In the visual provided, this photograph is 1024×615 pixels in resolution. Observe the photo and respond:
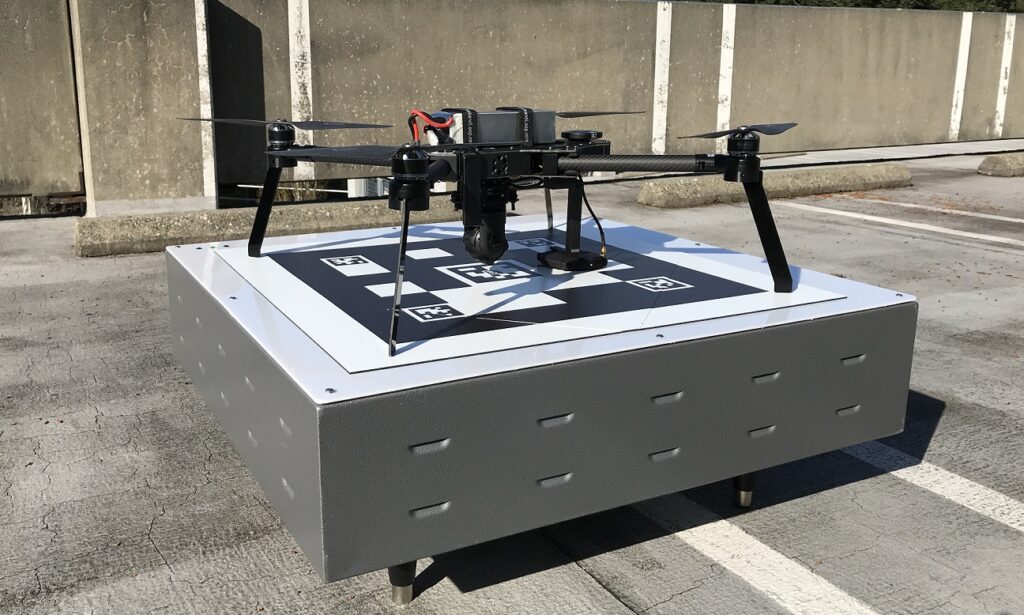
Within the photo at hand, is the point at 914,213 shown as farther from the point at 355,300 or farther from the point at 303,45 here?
the point at 355,300

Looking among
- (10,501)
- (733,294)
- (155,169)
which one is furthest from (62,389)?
(155,169)

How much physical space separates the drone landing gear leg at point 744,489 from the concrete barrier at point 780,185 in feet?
20.6

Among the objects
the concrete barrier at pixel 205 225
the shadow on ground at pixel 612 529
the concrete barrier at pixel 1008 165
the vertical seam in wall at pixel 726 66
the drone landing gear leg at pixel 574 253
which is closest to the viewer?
the shadow on ground at pixel 612 529

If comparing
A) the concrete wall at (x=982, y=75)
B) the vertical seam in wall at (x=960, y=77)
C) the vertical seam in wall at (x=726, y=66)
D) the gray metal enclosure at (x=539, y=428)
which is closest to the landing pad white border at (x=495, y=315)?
the gray metal enclosure at (x=539, y=428)

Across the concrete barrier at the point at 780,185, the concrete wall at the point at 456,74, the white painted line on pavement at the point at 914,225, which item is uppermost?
the concrete wall at the point at 456,74

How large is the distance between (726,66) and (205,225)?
28.3 ft

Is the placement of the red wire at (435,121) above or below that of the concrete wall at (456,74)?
below

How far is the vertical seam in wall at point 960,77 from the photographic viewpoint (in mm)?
15773

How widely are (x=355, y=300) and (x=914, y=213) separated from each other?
7.40 metres

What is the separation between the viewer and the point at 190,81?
8516 millimetres

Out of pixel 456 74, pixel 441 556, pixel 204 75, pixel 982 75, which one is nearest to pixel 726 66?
pixel 456 74

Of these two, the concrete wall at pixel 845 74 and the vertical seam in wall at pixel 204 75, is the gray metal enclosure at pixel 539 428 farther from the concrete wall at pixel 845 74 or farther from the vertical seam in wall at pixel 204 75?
the concrete wall at pixel 845 74

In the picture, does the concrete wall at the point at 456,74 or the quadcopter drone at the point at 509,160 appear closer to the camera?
the quadcopter drone at the point at 509,160

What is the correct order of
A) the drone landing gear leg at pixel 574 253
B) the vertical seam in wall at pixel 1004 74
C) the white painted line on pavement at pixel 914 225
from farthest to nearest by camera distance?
1. the vertical seam in wall at pixel 1004 74
2. the white painted line on pavement at pixel 914 225
3. the drone landing gear leg at pixel 574 253
